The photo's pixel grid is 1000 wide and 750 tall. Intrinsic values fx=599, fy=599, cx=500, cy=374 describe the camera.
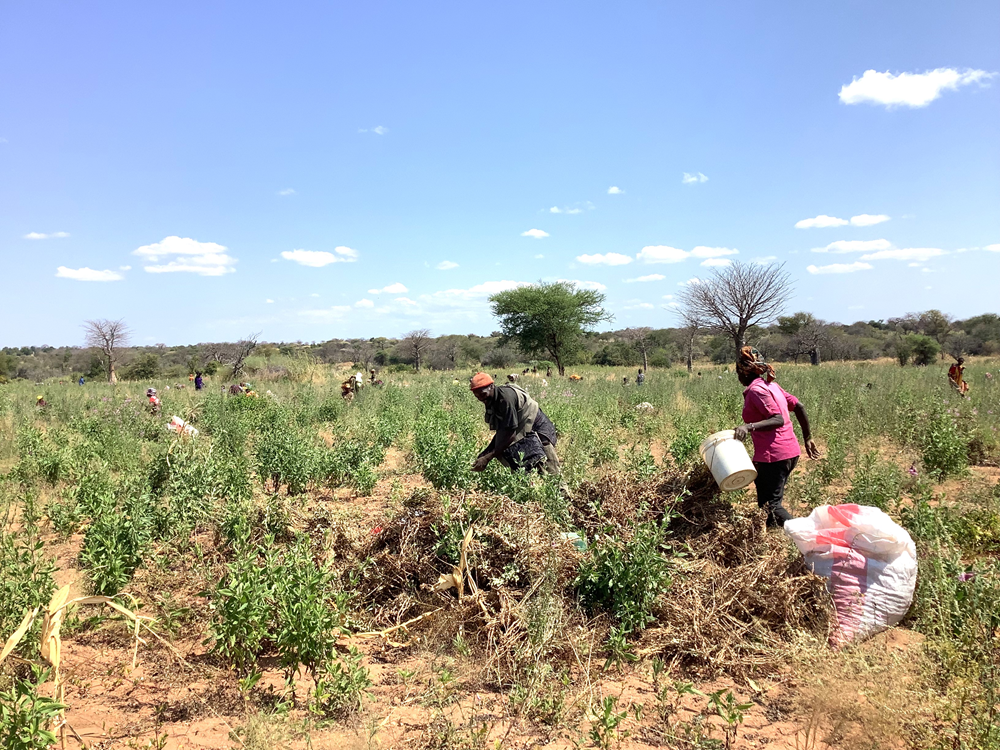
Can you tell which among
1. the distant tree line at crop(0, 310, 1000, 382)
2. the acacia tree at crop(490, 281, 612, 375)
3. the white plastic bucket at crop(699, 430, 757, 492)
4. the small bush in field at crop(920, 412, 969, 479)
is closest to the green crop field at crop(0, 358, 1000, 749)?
the white plastic bucket at crop(699, 430, 757, 492)

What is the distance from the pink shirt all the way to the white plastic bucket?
0.33m

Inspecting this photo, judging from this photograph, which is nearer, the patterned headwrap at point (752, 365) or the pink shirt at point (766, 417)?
the pink shirt at point (766, 417)

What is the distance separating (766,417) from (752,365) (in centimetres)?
38

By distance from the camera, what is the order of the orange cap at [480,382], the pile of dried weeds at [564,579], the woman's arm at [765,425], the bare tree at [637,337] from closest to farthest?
the pile of dried weeds at [564,579] → the woman's arm at [765,425] → the orange cap at [480,382] → the bare tree at [637,337]

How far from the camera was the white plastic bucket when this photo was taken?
3564 millimetres

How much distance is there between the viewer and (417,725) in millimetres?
2459

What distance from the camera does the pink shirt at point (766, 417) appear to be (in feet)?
12.8

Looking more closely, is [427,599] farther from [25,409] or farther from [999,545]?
[25,409]

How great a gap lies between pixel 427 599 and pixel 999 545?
12.7ft

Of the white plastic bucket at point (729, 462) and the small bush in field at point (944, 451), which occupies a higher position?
the white plastic bucket at point (729, 462)

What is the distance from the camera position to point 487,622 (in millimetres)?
3021

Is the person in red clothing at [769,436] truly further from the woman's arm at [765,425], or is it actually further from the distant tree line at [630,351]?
the distant tree line at [630,351]

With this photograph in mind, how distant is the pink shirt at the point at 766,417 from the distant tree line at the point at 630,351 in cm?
1626

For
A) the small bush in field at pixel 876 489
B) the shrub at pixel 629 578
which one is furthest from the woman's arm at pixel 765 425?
the small bush in field at pixel 876 489
